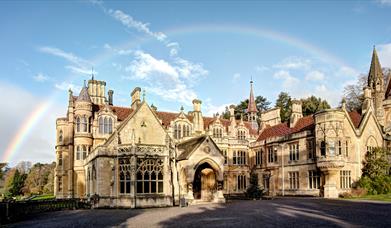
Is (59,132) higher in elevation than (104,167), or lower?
higher

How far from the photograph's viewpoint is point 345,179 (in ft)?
115

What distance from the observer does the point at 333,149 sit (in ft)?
114

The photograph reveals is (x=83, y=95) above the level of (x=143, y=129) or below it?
above

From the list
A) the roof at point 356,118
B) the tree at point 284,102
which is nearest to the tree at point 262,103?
the tree at point 284,102

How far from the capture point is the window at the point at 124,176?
28.5 metres

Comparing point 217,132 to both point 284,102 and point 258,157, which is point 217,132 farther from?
point 284,102

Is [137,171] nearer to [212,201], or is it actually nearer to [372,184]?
[212,201]

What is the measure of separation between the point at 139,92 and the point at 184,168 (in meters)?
12.4

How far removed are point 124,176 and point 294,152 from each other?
2004 cm

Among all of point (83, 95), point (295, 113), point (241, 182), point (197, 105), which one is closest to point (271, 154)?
point (241, 182)

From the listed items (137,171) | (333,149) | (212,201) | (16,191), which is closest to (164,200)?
(137,171)

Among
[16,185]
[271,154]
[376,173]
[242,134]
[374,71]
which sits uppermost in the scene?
[374,71]

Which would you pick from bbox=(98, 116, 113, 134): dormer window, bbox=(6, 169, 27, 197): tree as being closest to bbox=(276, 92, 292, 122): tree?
bbox=(98, 116, 113, 134): dormer window

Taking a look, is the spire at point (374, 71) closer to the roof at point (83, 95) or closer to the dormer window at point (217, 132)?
the dormer window at point (217, 132)
